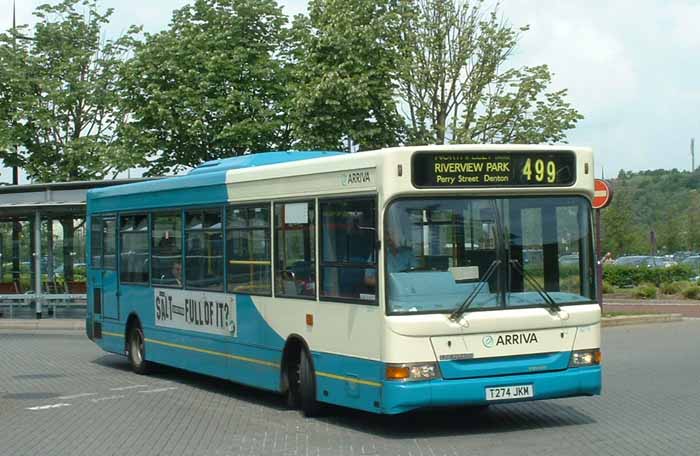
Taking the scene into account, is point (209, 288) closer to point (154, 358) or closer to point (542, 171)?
point (154, 358)

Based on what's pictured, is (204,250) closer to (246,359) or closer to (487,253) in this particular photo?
(246,359)

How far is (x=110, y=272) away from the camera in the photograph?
1859cm

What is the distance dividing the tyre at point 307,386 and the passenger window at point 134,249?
17.5 ft

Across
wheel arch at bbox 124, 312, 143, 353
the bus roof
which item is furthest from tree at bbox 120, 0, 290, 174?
wheel arch at bbox 124, 312, 143, 353

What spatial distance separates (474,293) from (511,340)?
57 centimetres

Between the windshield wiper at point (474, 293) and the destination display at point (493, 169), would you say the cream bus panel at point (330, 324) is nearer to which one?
the windshield wiper at point (474, 293)

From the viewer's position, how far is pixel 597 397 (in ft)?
45.4

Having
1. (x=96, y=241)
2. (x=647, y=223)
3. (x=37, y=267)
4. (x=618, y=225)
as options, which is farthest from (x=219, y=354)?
(x=647, y=223)

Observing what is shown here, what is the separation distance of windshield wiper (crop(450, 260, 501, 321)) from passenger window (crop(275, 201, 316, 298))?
1944 mm

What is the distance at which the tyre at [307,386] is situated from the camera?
12.3 meters

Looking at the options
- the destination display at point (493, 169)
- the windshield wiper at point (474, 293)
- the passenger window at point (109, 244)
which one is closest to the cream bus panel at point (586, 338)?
the windshield wiper at point (474, 293)

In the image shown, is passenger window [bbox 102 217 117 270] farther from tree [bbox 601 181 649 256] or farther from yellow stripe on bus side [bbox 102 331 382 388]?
tree [bbox 601 181 649 256]

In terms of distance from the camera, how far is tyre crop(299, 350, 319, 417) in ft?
40.3

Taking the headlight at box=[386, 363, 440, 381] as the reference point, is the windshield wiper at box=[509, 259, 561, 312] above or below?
above
